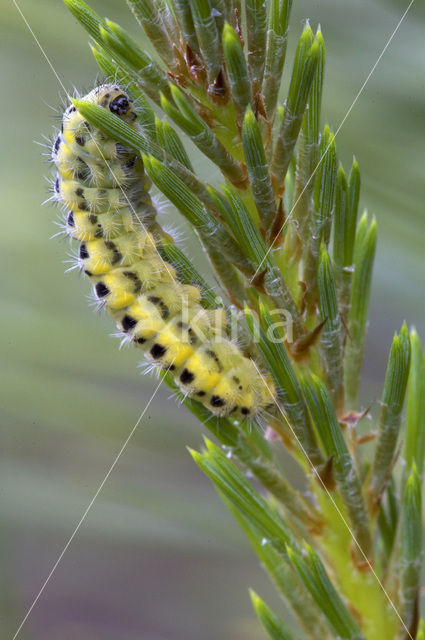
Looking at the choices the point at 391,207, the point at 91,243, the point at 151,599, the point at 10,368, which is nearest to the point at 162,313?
the point at 91,243

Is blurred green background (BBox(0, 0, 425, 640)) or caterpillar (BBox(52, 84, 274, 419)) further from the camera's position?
blurred green background (BBox(0, 0, 425, 640))

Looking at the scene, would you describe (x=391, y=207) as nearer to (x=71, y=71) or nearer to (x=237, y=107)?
(x=237, y=107)

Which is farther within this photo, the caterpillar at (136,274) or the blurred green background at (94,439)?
the blurred green background at (94,439)

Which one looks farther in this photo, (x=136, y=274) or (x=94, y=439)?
(x=94, y=439)
